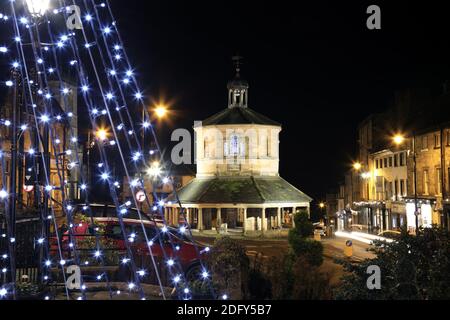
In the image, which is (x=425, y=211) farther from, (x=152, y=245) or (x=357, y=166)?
(x=152, y=245)

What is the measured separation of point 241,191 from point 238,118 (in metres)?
8.06

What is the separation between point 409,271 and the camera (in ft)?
38.7

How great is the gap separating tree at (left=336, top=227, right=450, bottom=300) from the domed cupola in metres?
48.1

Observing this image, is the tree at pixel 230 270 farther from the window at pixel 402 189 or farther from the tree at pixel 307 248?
the window at pixel 402 189

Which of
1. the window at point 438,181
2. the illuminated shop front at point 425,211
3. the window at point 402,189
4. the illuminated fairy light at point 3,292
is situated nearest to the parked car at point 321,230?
the illuminated shop front at point 425,211

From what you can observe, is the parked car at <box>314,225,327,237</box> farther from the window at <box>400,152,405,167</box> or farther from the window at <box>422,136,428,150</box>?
the window at <box>422,136,428,150</box>

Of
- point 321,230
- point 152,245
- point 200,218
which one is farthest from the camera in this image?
point 200,218

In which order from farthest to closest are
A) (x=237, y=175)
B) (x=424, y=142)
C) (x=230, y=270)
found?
(x=237, y=175) < (x=424, y=142) < (x=230, y=270)

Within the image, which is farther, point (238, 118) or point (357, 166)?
point (357, 166)

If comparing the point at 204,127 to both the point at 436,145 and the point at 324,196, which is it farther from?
the point at 324,196

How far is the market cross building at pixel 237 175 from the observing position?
177 feet

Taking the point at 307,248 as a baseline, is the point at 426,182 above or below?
above

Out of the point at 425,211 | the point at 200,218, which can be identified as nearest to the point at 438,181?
the point at 425,211
